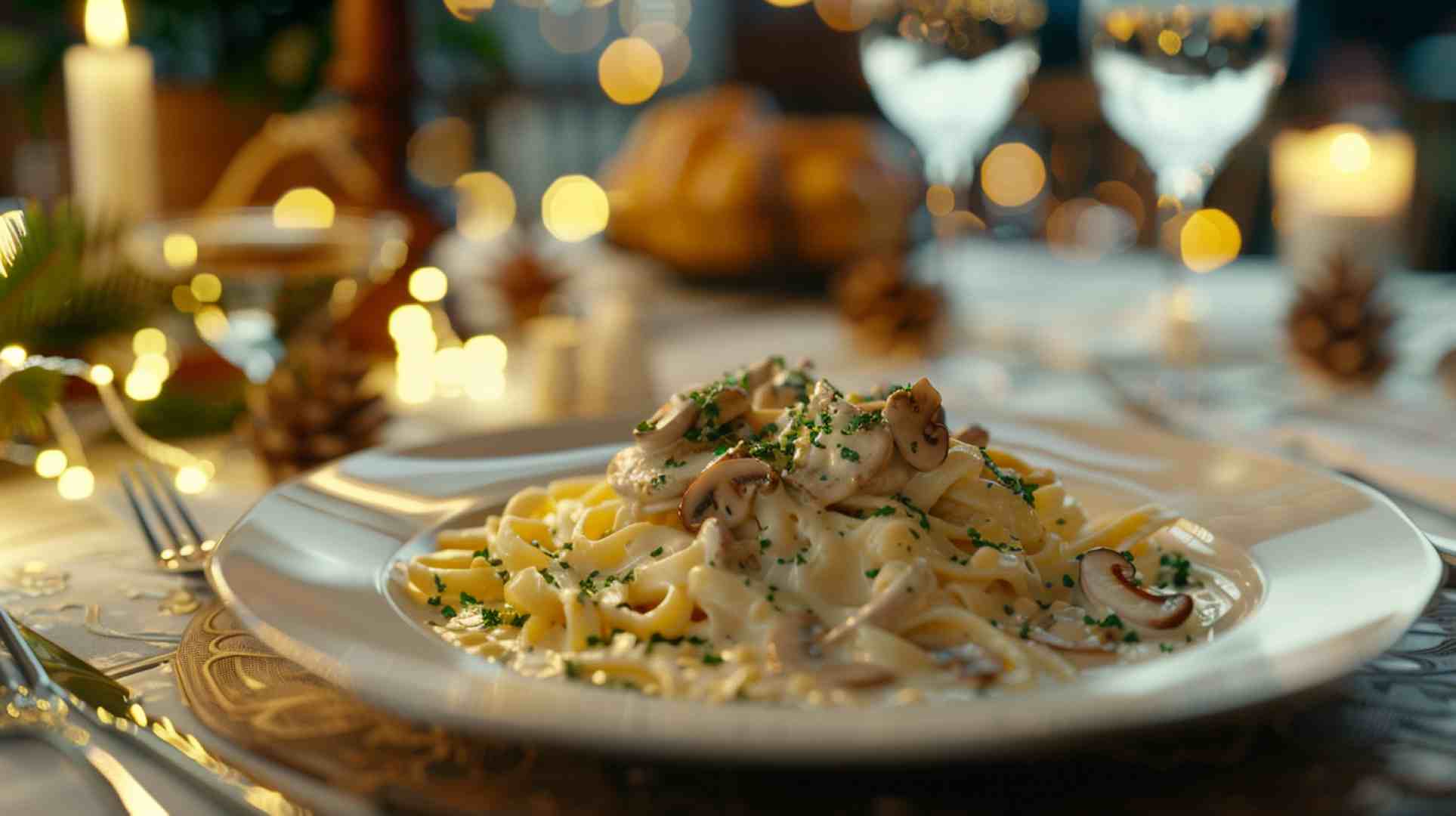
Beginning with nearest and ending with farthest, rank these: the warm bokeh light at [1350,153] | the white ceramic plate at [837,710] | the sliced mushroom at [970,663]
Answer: the white ceramic plate at [837,710] < the sliced mushroom at [970,663] < the warm bokeh light at [1350,153]

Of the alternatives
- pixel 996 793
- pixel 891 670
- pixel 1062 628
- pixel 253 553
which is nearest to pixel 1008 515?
pixel 1062 628

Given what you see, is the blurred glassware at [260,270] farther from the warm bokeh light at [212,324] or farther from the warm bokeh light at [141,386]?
the warm bokeh light at [141,386]

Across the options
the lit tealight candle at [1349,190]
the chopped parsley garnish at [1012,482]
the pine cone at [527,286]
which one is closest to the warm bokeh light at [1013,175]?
the lit tealight candle at [1349,190]

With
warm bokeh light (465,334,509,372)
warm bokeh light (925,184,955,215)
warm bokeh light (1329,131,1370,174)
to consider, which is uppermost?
warm bokeh light (1329,131,1370,174)

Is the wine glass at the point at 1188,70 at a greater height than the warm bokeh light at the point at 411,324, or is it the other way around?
the wine glass at the point at 1188,70

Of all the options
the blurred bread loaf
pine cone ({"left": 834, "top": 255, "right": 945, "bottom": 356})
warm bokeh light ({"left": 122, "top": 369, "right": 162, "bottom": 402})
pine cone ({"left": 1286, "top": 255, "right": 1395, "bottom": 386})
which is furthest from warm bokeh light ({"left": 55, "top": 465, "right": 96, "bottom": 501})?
pine cone ({"left": 1286, "top": 255, "right": 1395, "bottom": 386})

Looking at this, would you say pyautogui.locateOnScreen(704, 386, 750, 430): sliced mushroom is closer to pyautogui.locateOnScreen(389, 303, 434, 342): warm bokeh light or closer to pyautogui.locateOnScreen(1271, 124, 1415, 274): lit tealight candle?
pyautogui.locateOnScreen(389, 303, 434, 342): warm bokeh light
